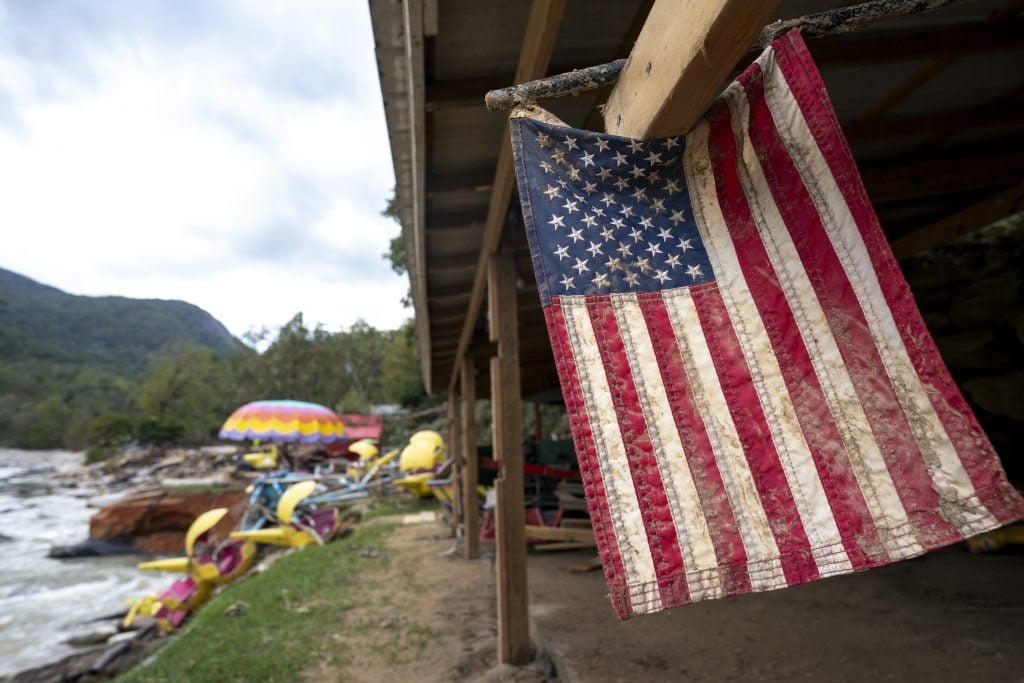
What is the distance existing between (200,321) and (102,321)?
142ft

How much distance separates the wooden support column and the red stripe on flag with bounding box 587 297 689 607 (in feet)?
7.77

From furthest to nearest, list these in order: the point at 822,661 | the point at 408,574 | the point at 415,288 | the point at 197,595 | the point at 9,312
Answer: the point at 9,312 → the point at 197,595 → the point at 408,574 → the point at 415,288 → the point at 822,661

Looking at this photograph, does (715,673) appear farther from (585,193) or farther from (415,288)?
(415,288)

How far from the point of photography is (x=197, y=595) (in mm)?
9258

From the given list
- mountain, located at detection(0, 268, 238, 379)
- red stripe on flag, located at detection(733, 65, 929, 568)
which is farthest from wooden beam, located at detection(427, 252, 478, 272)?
mountain, located at detection(0, 268, 238, 379)

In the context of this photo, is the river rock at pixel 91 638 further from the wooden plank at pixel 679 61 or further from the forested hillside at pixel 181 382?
the forested hillside at pixel 181 382

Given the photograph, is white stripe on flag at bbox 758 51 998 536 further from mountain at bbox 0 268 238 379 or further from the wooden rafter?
mountain at bbox 0 268 238 379

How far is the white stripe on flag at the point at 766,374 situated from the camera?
1257 millimetres

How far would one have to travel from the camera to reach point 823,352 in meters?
1.38

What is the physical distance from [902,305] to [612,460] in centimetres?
77

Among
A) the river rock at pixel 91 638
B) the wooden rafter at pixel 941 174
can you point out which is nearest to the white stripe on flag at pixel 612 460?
the wooden rafter at pixel 941 174

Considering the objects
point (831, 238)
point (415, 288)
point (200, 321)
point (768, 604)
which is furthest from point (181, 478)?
point (200, 321)

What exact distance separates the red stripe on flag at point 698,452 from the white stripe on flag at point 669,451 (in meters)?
0.01

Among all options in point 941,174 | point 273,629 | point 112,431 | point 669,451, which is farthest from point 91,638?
point 112,431
